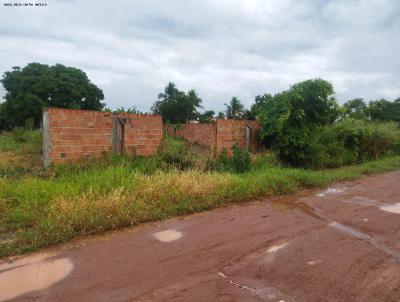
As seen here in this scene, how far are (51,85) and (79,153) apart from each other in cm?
2789

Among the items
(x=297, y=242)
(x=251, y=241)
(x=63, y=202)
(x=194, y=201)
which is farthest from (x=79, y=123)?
(x=297, y=242)

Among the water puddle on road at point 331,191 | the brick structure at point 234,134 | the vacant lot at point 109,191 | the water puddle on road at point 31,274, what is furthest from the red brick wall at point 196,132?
the water puddle on road at point 31,274

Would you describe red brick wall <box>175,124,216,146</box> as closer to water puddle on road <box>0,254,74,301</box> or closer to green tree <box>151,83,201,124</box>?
water puddle on road <box>0,254,74,301</box>

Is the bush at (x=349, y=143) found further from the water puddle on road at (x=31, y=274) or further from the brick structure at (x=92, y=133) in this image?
the water puddle on road at (x=31, y=274)

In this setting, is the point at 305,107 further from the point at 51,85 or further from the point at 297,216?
the point at 51,85

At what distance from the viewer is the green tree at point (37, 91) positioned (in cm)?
3108

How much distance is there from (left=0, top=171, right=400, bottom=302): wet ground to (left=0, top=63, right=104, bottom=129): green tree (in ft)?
94.5

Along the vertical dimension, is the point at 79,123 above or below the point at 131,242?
above

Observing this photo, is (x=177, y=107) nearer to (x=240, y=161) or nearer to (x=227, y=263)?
(x=240, y=161)

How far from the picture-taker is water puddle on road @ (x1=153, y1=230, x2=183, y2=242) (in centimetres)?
419

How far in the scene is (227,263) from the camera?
138 inches

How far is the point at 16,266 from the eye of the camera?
3.33 m

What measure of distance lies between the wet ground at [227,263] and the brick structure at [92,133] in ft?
9.25

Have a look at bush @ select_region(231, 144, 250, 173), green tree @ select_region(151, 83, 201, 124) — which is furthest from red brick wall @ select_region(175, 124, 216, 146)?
green tree @ select_region(151, 83, 201, 124)
